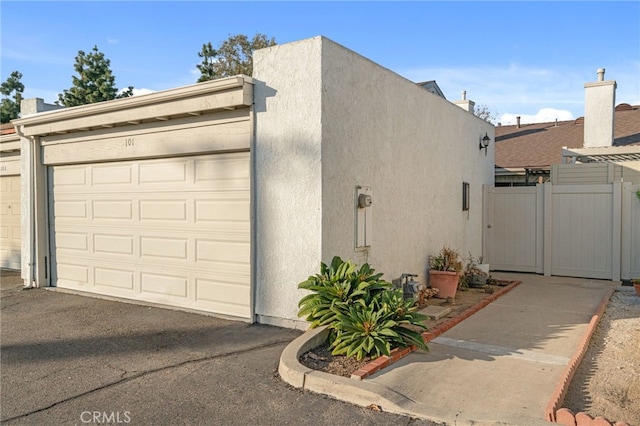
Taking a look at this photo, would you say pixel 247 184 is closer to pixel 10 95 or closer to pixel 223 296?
pixel 223 296

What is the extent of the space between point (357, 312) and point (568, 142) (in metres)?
14.0

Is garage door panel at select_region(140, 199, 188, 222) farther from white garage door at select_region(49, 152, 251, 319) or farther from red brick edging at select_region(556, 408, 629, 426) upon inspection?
red brick edging at select_region(556, 408, 629, 426)

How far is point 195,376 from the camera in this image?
4164 millimetres

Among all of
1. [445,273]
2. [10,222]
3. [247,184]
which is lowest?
[445,273]

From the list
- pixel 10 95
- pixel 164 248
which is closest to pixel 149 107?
pixel 164 248

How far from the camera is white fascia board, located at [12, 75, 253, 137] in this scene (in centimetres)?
581

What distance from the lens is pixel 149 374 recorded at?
13.9ft

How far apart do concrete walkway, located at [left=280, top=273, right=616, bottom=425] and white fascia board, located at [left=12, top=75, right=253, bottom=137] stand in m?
3.15

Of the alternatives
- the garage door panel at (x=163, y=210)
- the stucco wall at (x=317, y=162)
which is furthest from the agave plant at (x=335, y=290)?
the garage door panel at (x=163, y=210)

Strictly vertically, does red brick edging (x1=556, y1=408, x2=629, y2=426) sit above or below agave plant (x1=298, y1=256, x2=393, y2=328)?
below

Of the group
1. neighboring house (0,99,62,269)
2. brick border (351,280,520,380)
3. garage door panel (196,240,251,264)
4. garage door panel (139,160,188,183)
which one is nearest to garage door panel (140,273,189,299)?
garage door panel (196,240,251,264)

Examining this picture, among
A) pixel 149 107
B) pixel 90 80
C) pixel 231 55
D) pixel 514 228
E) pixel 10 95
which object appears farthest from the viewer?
pixel 10 95

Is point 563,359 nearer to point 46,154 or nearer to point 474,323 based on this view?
point 474,323

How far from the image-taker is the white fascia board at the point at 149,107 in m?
5.81
